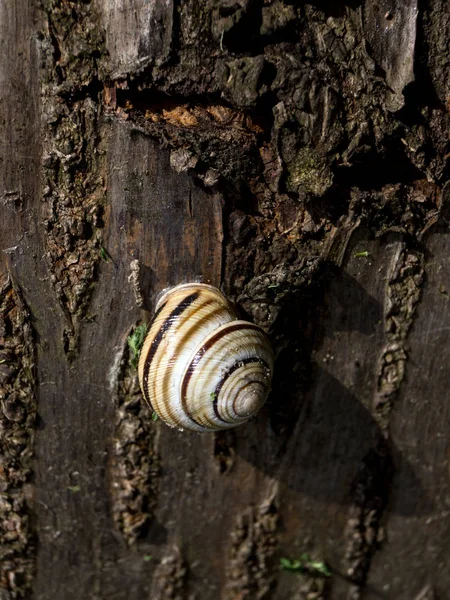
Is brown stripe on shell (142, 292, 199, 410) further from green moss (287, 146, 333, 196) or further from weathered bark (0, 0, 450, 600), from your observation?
green moss (287, 146, 333, 196)

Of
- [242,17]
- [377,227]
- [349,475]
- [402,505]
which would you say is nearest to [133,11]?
[242,17]

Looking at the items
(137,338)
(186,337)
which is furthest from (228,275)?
(137,338)

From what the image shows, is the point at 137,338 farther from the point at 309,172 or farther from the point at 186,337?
the point at 309,172

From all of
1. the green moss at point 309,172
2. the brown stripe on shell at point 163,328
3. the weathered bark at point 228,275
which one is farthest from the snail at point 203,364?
the green moss at point 309,172

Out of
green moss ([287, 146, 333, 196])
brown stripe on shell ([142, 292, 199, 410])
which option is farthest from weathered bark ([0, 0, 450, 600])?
brown stripe on shell ([142, 292, 199, 410])

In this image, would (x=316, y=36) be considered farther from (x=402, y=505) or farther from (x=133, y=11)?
(x=402, y=505)

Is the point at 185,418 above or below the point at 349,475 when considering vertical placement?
above

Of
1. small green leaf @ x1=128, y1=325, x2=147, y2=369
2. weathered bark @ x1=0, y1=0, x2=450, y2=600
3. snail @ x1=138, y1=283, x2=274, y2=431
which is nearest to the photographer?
weathered bark @ x1=0, y1=0, x2=450, y2=600
